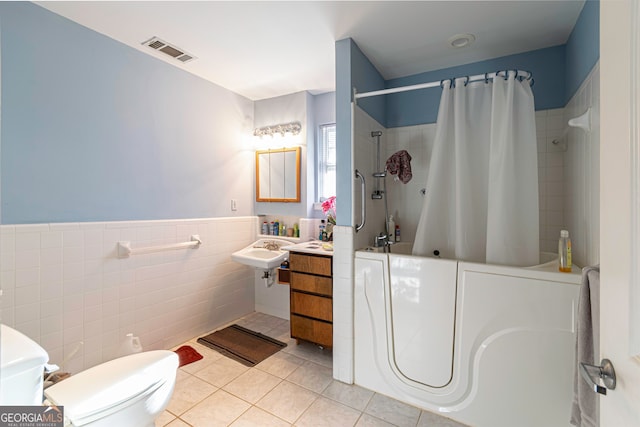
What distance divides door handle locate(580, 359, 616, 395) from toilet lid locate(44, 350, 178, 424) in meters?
1.50

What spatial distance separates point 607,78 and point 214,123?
2.80 meters

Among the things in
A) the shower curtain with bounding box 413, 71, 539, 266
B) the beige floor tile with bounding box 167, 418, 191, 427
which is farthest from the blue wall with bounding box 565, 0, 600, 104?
the beige floor tile with bounding box 167, 418, 191, 427

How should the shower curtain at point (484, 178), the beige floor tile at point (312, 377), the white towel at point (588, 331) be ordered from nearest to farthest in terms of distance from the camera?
the white towel at point (588, 331)
the shower curtain at point (484, 178)
the beige floor tile at point (312, 377)

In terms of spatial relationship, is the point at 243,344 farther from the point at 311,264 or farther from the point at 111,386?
the point at 111,386

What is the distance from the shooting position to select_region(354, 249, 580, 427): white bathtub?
1.42 metres

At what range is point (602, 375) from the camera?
62 centimetres

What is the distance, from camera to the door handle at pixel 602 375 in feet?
1.97

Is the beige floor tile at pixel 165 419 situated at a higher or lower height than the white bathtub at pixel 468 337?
lower

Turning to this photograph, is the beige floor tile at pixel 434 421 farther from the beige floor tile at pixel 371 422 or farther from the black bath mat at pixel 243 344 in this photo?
the black bath mat at pixel 243 344

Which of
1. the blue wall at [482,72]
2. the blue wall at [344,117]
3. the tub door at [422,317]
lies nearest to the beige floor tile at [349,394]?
the tub door at [422,317]

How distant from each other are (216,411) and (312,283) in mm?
1027

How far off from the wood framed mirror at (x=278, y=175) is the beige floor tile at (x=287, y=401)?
1698 mm

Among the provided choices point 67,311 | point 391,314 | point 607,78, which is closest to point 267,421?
point 391,314

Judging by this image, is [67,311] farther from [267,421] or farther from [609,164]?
[609,164]
